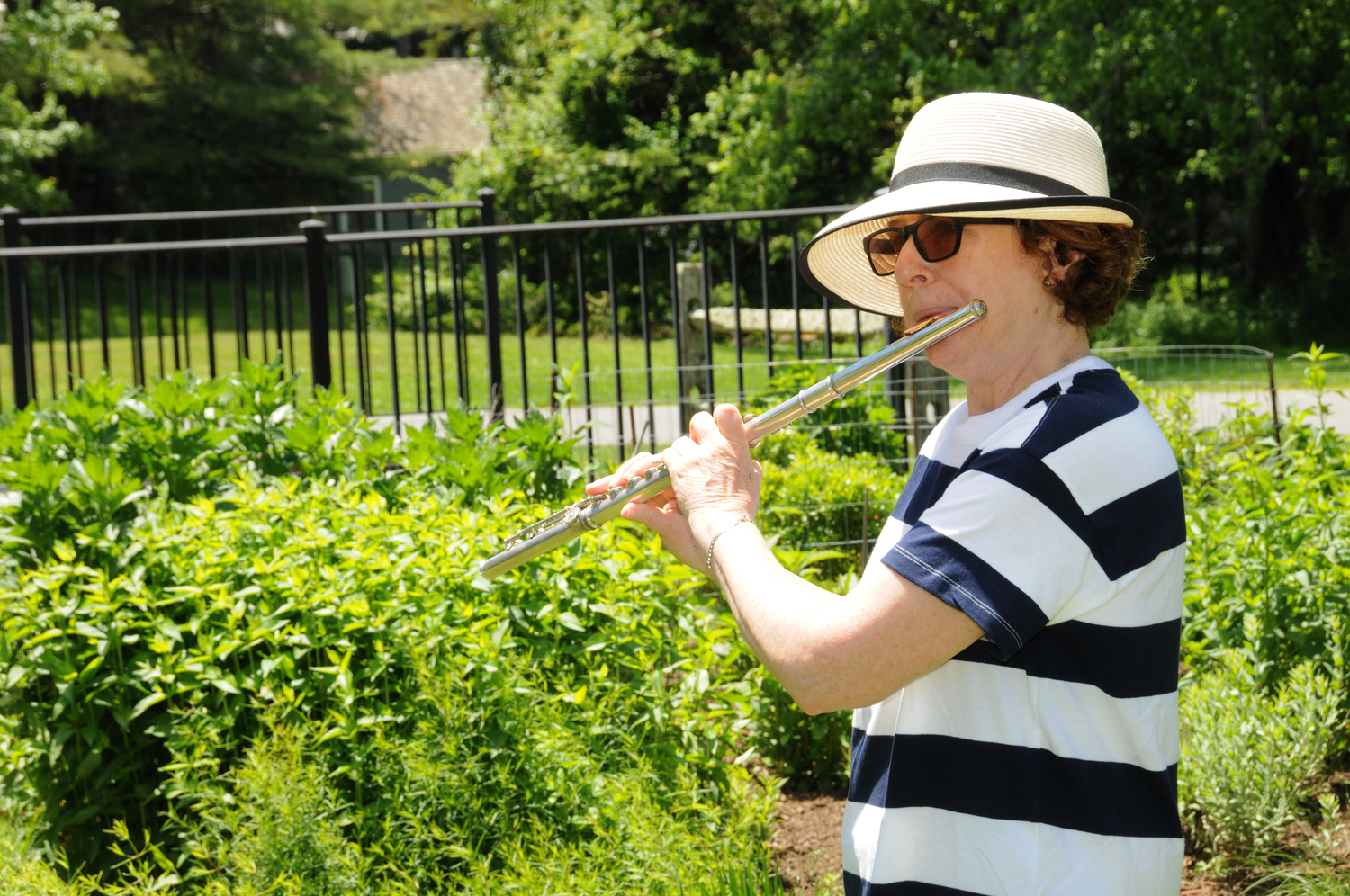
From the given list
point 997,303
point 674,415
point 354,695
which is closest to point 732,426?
point 997,303

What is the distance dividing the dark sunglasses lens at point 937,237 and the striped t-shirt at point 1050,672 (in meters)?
0.22

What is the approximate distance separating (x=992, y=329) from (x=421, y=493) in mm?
1982

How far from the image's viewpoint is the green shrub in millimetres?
2699

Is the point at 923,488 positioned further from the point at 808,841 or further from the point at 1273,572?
the point at 1273,572

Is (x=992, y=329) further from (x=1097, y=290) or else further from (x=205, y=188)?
(x=205, y=188)

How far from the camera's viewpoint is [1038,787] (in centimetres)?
145

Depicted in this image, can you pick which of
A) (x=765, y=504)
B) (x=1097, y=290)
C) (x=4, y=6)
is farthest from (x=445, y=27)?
(x=1097, y=290)

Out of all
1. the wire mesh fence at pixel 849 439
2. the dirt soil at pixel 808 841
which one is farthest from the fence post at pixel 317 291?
the dirt soil at pixel 808 841

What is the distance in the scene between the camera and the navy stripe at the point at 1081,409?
141 cm

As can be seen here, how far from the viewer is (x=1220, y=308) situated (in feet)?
48.7

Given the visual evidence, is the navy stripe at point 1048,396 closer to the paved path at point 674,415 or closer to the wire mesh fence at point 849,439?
the wire mesh fence at point 849,439

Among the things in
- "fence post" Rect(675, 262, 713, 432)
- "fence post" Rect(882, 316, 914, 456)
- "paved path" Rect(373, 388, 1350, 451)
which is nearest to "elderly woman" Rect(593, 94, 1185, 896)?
"fence post" Rect(882, 316, 914, 456)

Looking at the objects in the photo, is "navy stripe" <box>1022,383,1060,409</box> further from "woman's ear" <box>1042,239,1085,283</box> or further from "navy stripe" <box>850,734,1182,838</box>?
"navy stripe" <box>850,734,1182,838</box>

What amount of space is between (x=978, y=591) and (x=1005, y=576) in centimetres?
3
